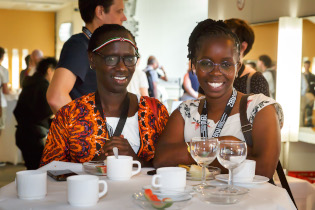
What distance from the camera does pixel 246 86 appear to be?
301 centimetres

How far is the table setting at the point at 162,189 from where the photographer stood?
4.67 feet

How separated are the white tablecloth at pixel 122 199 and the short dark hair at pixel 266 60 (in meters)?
4.67

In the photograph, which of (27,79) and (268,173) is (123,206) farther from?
(27,79)

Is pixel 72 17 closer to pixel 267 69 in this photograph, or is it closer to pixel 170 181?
pixel 267 69

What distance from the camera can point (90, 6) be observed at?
286 cm

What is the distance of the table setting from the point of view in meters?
1.42

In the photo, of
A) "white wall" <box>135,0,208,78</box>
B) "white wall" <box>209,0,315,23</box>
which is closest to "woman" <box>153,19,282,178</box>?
"white wall" <box>209,0,315,23</box>

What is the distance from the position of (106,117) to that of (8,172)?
4473 mm

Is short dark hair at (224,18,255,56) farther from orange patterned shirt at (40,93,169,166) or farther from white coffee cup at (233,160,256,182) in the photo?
white coffee cup at (233,160,256,182)

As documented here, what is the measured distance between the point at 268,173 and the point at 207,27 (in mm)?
744

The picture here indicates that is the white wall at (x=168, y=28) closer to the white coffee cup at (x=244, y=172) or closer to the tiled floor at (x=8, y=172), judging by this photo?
the tiled floor at (x=8, y=172)

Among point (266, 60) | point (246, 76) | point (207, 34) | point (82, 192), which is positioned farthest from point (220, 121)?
point (266, 60)

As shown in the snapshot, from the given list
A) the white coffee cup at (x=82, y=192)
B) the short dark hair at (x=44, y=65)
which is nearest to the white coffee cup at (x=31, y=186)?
the white coffee cup at (x=82, y=192)

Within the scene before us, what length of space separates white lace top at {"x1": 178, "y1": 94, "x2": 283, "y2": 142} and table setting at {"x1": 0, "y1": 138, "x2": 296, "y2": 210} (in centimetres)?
32
